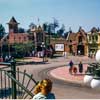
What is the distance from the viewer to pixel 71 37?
93.4m

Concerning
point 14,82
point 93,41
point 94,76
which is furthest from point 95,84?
point 93,41

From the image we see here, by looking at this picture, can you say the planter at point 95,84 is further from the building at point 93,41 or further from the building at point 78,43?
the building at point 78,43

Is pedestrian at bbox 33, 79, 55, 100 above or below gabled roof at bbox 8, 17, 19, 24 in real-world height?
below

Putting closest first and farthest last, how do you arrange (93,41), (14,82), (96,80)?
(14,82)
(96,80)
(93,41)

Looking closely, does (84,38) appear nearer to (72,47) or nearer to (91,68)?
(72,47)

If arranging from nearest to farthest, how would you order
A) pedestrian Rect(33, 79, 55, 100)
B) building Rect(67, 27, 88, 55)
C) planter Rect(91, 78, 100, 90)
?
pedestrian Rect(33, 79, 55, 100)
planter Rect(91, 78, 100, 90)
building Rect(67, 27, 88, 55)

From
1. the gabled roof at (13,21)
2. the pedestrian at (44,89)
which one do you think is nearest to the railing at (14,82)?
the pedestrian at (44,89)

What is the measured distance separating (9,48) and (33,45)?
24.4 ft

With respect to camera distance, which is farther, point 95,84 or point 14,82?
point 95,84

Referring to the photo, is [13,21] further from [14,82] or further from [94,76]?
[14,82]

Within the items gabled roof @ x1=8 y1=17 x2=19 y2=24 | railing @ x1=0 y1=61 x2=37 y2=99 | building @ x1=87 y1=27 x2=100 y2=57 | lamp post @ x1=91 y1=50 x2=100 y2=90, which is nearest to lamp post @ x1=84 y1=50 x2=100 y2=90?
lamp post @ x1=91 y1=50 x2=100 y2=90

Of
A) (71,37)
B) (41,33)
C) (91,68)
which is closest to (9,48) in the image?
(41,33)

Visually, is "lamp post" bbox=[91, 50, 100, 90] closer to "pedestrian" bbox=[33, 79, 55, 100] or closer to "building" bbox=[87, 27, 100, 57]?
"pedestrian" bbox=[33, 79, 55, 100]

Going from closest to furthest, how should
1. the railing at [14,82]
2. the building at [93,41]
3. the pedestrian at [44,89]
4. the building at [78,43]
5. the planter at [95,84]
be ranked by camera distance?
the pedestrian at [44,89]
the railing at [14,82]
the planter at [95,84]
the building at [93,41]
the building at [78,43]
